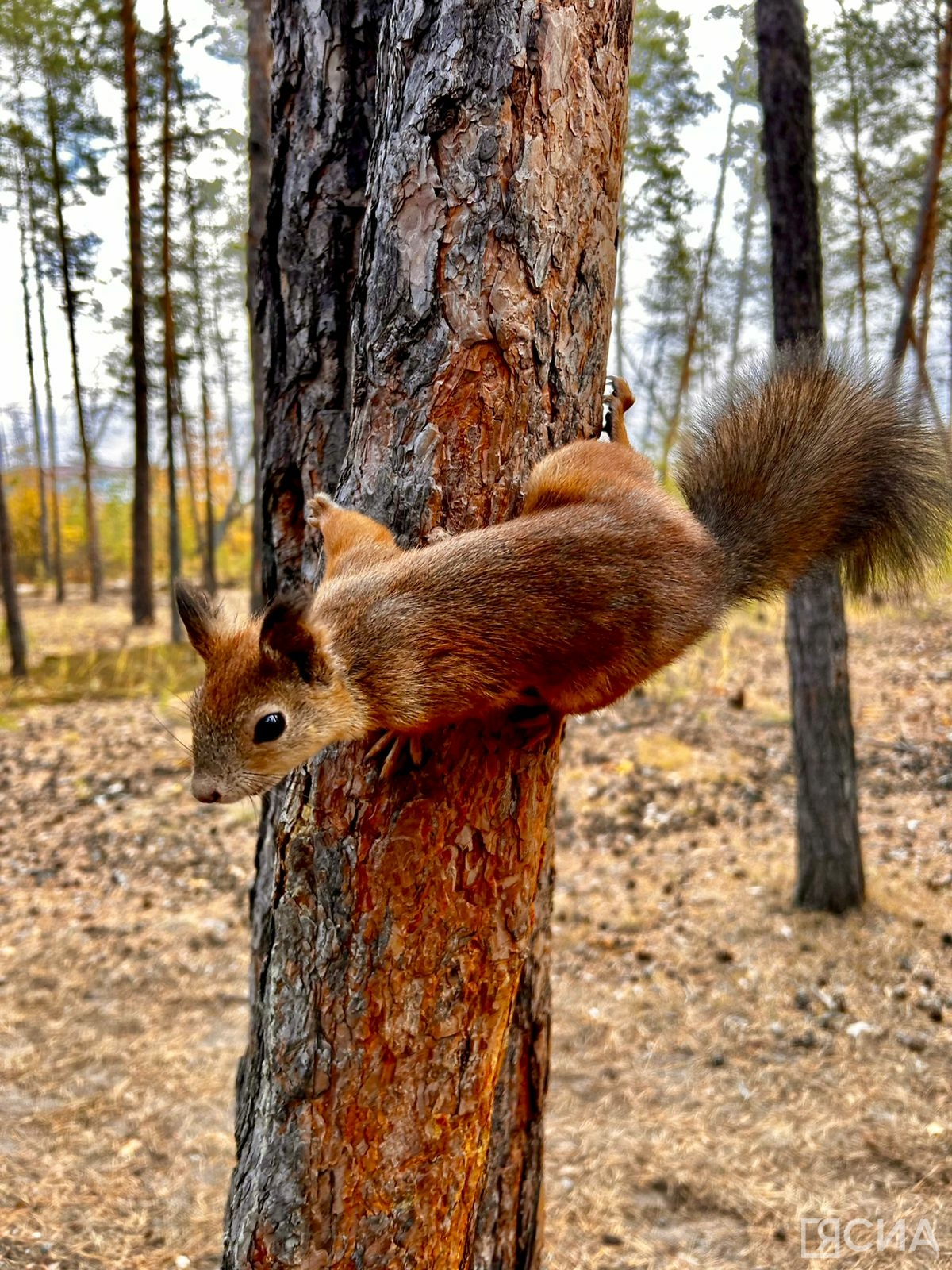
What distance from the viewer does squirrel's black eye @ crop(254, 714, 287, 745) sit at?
1422 millimetres

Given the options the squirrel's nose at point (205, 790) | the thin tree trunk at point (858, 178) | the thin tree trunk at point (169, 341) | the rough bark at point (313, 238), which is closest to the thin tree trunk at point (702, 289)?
the thin tree trunk at point (858, 178)

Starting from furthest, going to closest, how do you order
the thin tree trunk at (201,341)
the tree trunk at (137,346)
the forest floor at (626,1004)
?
the thin tree trunk at (201,341)
the tree trunk at (137,346)
the forest floor at (626,1004)

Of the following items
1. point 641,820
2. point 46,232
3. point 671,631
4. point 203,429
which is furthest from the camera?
point 203,429

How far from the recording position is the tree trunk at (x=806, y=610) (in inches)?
173

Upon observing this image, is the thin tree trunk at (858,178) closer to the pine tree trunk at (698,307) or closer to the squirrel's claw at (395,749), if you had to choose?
the pine tree trunk at (698,307)

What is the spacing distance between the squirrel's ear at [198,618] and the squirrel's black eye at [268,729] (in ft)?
0.61

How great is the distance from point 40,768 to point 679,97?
6943mm

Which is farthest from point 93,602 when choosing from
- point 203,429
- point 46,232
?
point 46,232

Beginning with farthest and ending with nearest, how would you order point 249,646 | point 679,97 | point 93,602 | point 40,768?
1. point 93,602
2. point 40,768
3. point 679,97
4. point 249,646

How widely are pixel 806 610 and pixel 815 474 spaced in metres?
2.99

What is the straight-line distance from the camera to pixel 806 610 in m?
4.84

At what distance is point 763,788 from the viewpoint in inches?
261

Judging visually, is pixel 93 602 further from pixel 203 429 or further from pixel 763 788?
pixel 763 788

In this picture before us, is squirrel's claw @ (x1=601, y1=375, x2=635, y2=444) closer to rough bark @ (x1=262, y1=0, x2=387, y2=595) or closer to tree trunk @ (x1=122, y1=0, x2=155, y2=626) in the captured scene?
rough bark @ (x1=262, y1=0, x2=387, y2=595)
